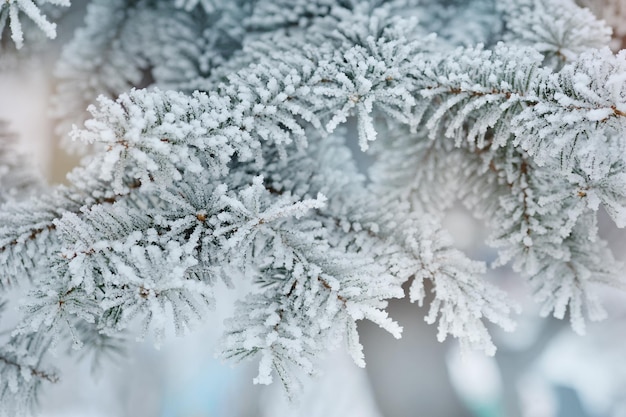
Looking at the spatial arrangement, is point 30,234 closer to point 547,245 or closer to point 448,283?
point 448,283

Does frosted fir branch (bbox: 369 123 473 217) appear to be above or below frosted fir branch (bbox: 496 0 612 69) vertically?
below

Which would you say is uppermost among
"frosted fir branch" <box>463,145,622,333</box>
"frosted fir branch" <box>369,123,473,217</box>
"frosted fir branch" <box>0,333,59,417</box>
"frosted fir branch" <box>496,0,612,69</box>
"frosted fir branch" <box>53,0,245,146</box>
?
"frosted fir branch" <box>53,0,245,146</box>

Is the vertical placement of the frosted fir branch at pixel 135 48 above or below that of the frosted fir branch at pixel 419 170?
above

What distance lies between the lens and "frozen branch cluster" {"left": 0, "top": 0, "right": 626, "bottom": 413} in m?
0.56

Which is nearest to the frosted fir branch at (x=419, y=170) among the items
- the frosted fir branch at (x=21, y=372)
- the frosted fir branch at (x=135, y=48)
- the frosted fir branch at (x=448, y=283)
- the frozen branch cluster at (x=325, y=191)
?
the frozen branch cluster at (x=325, y=191)

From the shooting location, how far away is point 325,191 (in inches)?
30.6

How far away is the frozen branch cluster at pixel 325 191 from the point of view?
56 cm

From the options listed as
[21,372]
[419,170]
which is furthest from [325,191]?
[21,372]

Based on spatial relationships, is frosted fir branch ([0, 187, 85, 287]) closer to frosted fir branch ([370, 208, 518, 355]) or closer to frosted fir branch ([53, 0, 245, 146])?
frosted fir branch ([53, 0, 245, 146])

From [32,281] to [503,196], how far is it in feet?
2.30

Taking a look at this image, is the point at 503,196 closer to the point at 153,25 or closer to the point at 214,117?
the point at 214,117

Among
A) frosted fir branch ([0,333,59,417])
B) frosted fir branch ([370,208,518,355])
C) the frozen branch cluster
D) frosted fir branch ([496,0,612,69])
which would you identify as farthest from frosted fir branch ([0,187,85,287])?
frosted fir branch ([496,0,612,69])

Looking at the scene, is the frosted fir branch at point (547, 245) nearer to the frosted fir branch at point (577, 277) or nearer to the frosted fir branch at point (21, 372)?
the frosted fir branch at point (577, 277)

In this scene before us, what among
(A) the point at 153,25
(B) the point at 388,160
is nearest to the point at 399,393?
(B) the point at 388,160
